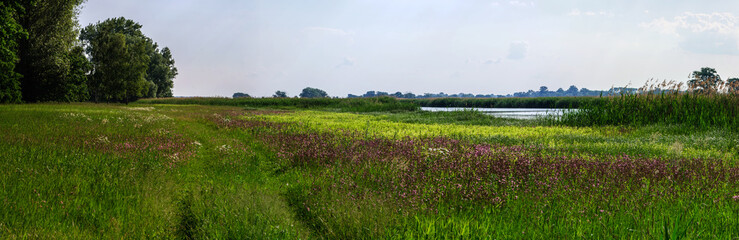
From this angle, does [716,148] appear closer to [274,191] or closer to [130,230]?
[274,191]

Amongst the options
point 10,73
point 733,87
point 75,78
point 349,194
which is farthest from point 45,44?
point 733,87

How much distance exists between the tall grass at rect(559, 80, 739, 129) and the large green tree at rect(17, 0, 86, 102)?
40562 millimetres

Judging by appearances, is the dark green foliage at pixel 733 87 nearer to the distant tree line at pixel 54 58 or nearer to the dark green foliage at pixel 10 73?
the distant tree line at pixel 54 58

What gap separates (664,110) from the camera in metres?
19.4

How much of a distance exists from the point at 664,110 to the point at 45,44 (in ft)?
147

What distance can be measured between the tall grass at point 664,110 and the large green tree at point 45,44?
40562mm

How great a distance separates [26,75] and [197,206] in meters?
43.1

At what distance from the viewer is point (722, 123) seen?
17.0 meters

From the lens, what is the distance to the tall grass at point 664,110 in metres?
17.8

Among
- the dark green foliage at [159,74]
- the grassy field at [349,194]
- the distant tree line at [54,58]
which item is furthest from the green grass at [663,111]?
the dark green foliage at [159,74]

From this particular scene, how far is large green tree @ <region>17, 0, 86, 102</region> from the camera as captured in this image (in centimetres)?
3444

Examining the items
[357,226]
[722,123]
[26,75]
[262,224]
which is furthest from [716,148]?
[26,75]

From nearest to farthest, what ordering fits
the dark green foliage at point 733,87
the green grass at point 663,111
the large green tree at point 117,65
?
1. the green grass at point 663,111
2. the dark green foliage at point 733,87
3. the large green tree at point 117,65

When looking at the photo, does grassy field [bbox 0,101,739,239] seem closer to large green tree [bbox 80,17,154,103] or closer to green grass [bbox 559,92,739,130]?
green grass [bbox 559,92,739,130]
